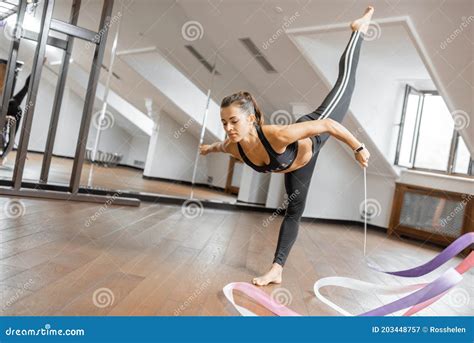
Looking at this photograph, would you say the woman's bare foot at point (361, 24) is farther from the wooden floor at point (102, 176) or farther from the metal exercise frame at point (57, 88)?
the wooden floor at point (102, 176)

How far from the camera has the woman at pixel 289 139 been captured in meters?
2.01

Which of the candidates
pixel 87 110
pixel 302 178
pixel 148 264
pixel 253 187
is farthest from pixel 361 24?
pixel 253 187

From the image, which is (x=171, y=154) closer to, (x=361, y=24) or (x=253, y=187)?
(x=253, y=187)

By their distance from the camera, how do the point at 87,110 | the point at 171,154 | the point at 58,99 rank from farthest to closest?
the point at 171,154
the point at 58,99
the point at 87,110

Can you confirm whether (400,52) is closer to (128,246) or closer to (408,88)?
(408,88)

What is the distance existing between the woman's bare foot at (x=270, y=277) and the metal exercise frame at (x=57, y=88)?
259cm

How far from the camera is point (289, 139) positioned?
6.55 feet

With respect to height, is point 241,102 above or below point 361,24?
below

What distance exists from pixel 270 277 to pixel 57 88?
11.2ft

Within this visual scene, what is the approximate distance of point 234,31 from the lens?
5.61 m

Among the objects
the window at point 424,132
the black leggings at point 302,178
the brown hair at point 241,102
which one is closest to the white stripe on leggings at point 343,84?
the black leggings at point 302,178
